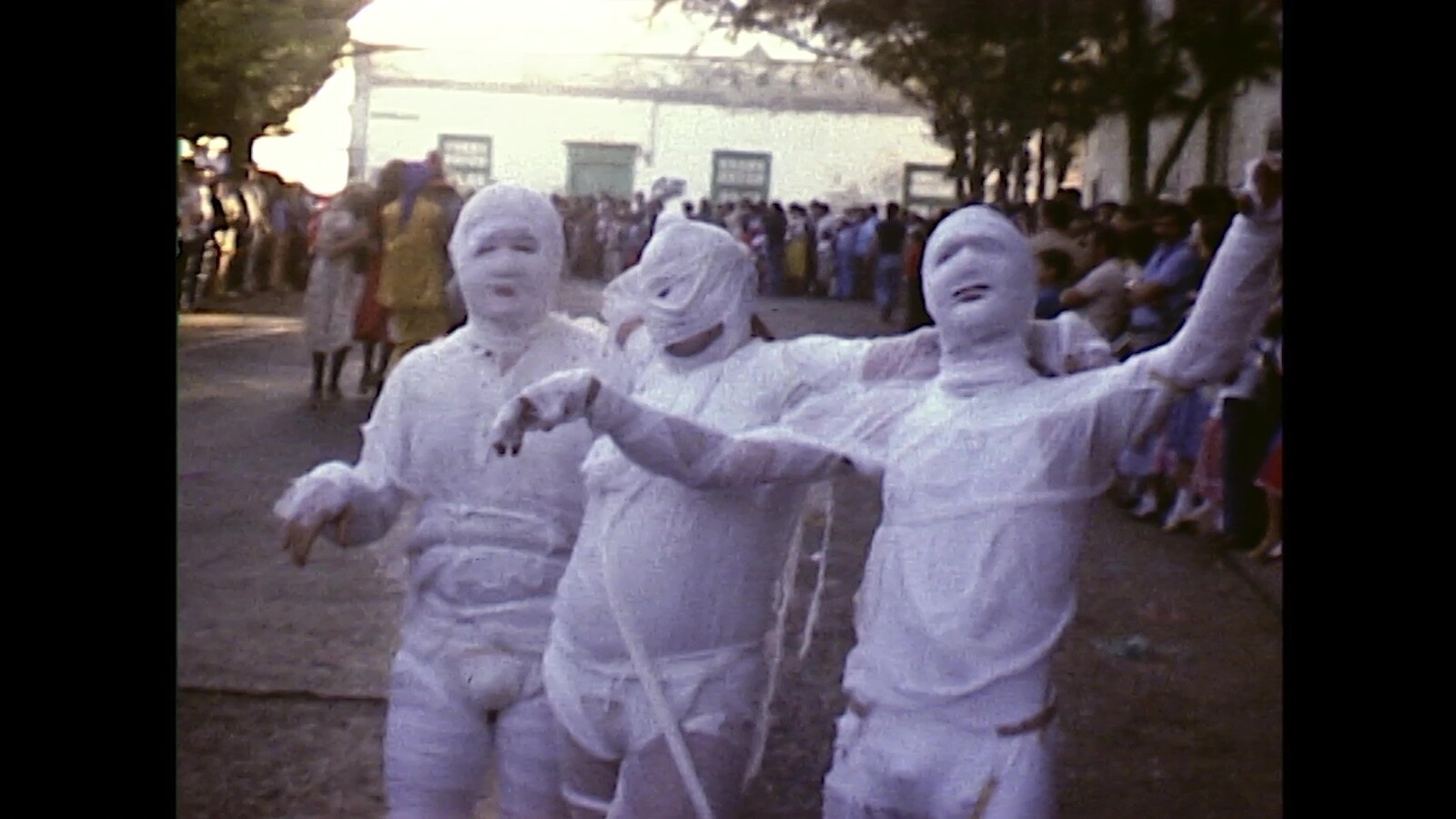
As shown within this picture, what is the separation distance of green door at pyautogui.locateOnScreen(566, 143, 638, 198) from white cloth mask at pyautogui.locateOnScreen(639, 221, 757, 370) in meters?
0.20

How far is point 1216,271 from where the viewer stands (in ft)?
7.88

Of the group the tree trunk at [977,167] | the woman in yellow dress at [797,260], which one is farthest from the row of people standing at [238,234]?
the tree trunk at [977,167]

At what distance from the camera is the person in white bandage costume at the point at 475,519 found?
270cm

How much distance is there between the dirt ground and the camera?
8.44 ft

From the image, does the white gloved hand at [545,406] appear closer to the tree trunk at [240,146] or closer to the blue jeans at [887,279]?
the blue jeans at [887,279]

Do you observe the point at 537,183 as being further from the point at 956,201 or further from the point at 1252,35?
the point at 1252,35

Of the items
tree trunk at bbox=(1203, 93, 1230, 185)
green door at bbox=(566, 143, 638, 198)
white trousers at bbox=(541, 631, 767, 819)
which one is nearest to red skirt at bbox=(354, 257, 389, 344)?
green door at bbox=(566, 143, 638, 198)

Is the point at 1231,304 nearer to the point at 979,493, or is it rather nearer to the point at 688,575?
the point at 979,493

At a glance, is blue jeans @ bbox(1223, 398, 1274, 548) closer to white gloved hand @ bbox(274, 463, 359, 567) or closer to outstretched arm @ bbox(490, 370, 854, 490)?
outstretched arm @ bbox(490, 370, 854, 490)

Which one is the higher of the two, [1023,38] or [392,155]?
[1023,38]

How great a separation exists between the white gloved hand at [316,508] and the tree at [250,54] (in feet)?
2.33

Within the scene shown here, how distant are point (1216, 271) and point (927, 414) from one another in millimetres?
439
